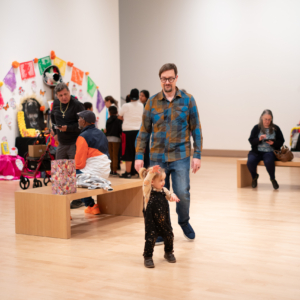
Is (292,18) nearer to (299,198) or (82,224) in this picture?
(299,198)

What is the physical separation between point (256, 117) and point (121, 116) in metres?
5.49

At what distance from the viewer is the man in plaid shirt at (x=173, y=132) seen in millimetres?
3463

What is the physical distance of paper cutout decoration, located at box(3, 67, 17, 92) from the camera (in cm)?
838

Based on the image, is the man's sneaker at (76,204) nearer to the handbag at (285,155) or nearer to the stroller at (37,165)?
the stroller at (37,165)

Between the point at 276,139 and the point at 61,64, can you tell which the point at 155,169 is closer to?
the point at 276,139

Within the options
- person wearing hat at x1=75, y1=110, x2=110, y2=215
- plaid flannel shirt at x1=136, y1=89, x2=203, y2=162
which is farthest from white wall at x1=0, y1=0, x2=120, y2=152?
plaid flannel shirt at x1=136, y1=89, x2=203, y2=162

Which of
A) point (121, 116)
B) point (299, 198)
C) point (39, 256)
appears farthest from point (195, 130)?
point (121, 116)

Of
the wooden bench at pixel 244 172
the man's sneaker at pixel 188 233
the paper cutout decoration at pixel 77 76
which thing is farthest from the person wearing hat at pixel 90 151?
the paper cutout decoration at pixel 77 76

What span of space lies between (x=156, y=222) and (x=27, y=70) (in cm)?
655

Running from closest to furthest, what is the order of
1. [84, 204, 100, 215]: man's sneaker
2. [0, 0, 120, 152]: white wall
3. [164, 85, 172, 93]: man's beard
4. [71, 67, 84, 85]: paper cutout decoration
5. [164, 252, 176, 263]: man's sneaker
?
[164, 252, 176, 263]: man's sneaker → [164, 85, 172, 93]: man's beard → [84, 204, 100, 215]: man's sneaker → [0, 0, 120, 152]: white wall → [71, 67, 84, 85]: paper cutout decoration

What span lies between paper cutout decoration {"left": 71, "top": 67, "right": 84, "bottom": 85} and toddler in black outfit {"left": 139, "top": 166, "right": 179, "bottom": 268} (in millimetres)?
7201

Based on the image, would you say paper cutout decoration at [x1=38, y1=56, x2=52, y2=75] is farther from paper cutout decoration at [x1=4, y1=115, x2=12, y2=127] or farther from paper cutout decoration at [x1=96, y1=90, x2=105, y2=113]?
paper cutout decoration at [x1=96, y1=90, x2=105, y2=113]

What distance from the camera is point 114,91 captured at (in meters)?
11.4

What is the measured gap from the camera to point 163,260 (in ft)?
10.4
